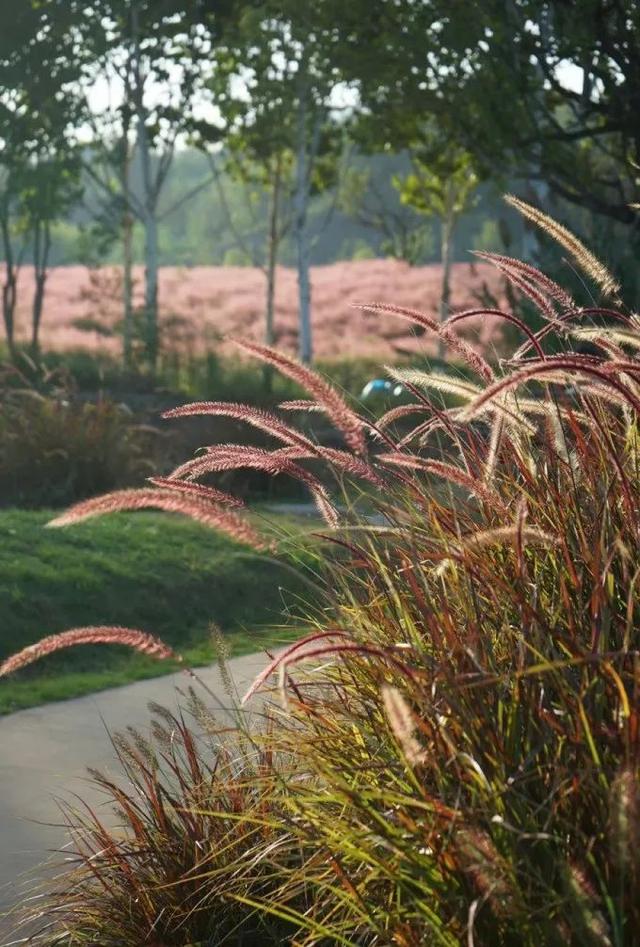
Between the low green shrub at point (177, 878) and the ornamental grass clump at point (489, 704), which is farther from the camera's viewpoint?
the low green shrub at point (177, 878)

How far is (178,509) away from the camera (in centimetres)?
283

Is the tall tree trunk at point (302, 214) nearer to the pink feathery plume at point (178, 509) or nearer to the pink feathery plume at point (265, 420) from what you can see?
the pink feathery plume at point (265, 420)

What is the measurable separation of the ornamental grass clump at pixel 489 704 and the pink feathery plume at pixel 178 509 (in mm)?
223

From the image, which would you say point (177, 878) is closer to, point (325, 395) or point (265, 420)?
point (265, 420)

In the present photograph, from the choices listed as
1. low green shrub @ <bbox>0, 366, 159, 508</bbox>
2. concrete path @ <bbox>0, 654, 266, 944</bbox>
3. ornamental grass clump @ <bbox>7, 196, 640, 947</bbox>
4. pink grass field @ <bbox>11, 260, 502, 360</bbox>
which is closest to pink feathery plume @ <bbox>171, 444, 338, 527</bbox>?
ornamental grass clump @ <bbox>7, 196, 640, 947</bbox>

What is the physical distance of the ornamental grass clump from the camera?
8.34ft

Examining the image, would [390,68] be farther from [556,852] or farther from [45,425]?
[556,852]

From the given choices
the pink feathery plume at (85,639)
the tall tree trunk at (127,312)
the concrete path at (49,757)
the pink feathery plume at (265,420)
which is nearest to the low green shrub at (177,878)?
the concrete path at (49,757)

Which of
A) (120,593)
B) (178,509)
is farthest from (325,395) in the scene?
(120,593)

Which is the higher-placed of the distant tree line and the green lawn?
the distant tree line

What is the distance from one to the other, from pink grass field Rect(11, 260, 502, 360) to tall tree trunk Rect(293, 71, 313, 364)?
94cm

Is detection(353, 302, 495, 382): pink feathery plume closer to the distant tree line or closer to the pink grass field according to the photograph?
the distant tree line

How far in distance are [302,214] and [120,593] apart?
1551 cm

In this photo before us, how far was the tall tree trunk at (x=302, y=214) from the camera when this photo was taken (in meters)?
23.2
